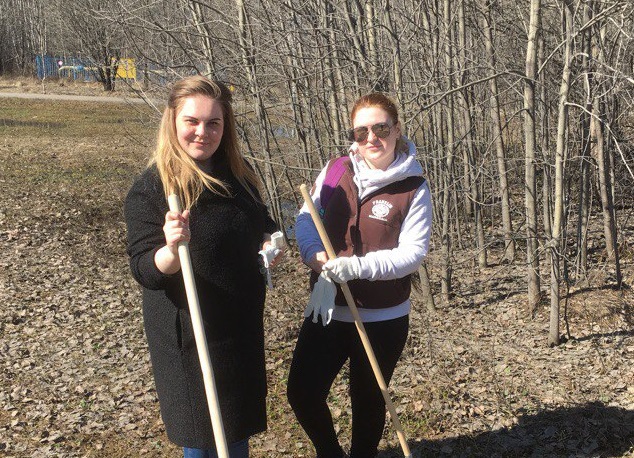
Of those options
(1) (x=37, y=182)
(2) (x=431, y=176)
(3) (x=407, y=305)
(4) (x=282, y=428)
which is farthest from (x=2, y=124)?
(3) (x=407, y=305)

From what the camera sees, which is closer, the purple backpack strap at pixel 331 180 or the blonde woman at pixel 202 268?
the blonde woman at pixel 202 268

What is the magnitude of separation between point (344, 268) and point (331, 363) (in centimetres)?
51

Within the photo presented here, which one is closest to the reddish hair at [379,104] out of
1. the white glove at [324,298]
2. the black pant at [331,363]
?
the white glove at [324,298]

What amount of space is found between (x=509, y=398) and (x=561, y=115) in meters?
2.03

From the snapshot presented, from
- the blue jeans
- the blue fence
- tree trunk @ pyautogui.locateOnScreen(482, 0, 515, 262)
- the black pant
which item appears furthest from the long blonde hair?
the blue fence

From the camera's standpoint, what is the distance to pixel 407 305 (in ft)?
10.7

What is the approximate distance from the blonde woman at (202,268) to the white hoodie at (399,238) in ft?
1.53

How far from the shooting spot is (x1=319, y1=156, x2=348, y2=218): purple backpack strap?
3.21m

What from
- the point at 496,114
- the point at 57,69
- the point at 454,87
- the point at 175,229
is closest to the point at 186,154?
the point at 175,229

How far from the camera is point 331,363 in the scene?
3199mm

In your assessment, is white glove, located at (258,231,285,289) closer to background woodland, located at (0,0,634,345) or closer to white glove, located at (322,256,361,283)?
white glove, located at (322,256,361,283)

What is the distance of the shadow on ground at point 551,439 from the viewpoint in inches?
171

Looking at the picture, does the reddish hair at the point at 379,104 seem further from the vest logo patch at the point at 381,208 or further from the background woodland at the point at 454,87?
the background woodland at the point at 454,87

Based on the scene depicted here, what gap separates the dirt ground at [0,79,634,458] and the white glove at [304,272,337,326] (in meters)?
1.55
